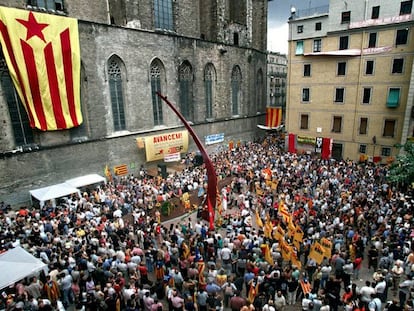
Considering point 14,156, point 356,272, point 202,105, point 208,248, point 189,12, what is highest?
point 189,12

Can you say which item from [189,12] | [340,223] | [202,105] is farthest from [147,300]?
[189,12]

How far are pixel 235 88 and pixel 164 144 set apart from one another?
1474 cm

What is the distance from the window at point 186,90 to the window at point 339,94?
15.6m

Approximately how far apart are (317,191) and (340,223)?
15.5 feet

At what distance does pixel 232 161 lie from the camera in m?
28.2

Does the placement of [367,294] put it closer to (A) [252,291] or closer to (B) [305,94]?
(A) [252,291]

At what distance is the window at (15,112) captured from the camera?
1877 centimetres

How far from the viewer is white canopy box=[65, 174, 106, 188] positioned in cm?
2123

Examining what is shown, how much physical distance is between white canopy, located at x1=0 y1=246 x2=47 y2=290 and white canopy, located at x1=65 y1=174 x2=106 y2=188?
1114 centimetres

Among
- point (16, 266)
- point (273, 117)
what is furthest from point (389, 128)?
point (16, 266)

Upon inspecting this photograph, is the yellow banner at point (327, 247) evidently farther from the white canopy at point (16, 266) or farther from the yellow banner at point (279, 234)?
the white canopy at point (16, 266)

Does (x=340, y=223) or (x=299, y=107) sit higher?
(x=299, y=107)

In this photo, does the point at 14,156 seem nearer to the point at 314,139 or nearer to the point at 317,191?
the point at 317,191

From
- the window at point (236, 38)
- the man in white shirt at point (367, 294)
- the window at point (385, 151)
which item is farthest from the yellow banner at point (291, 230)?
the window at point (236, 38)
